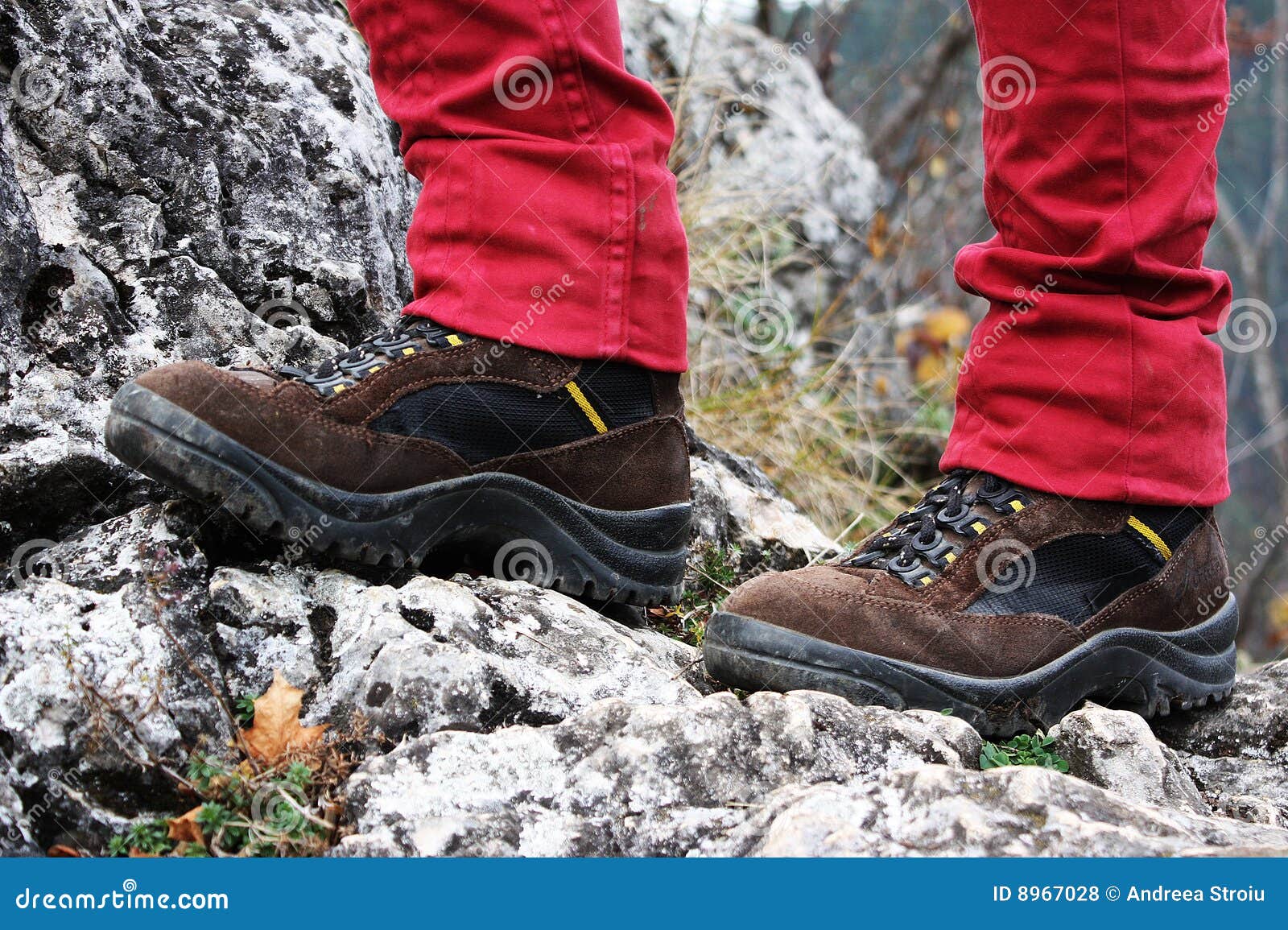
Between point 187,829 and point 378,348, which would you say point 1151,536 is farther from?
point 187,829

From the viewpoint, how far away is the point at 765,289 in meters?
3.95

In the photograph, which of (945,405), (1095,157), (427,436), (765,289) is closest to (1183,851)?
(1095,157)

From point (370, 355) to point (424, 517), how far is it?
28 centimetres

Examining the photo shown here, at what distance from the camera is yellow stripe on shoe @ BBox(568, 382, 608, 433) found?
1.79 m

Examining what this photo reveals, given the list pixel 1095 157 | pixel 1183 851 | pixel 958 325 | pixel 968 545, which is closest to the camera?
pixel 1183 851

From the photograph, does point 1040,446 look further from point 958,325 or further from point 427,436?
point 958,325

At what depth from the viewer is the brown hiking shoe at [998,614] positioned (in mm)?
1628

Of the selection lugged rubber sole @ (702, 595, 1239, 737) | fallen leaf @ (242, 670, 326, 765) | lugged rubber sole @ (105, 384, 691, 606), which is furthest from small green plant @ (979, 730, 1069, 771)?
fallen leaf @ (242, 670, 326, 765)

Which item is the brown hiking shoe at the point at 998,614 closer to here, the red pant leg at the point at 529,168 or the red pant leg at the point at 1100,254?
the red pant leg at the point at 1100,254

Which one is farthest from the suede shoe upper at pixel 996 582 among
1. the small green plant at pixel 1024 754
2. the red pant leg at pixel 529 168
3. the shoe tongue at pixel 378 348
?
the shoe tongue at pixel 378 348

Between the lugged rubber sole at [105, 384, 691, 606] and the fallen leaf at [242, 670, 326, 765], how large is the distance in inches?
10.0

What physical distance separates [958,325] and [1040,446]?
425 centimetres

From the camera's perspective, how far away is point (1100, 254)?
5.22 ft

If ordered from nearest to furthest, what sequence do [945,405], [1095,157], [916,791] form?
1. [916,791]
2. [1095,157]
3. [945,405]
